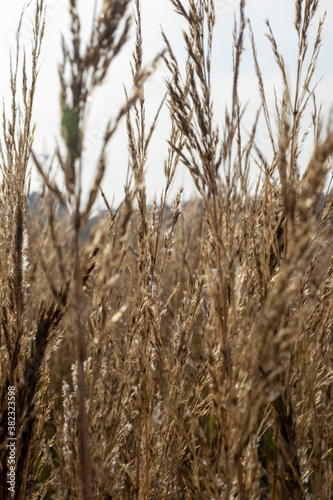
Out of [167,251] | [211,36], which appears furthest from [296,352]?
[211,36]

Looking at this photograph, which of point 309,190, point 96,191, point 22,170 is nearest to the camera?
point 309,190

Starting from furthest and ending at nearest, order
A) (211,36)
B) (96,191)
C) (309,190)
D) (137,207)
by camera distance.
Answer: (137,207) < (211,36) < (96,191) < (309,190)

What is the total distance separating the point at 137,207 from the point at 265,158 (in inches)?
20.0

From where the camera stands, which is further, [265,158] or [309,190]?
[265,158]

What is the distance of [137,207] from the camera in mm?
1926

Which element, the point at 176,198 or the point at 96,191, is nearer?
the point at 96,191

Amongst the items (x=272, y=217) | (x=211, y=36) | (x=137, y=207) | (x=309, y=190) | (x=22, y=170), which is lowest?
(x=309, y=190)

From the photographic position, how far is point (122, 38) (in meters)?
0.99

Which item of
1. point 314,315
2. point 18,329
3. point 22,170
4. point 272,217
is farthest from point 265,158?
point 18,329

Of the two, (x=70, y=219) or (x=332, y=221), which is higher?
(x=332, y=221)

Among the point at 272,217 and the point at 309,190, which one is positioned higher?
the point at 272,217

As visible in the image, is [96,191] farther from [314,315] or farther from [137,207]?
[314,315]

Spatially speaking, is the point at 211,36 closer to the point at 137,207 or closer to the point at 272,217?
the point at 272,217

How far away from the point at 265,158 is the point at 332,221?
13.7 inches
